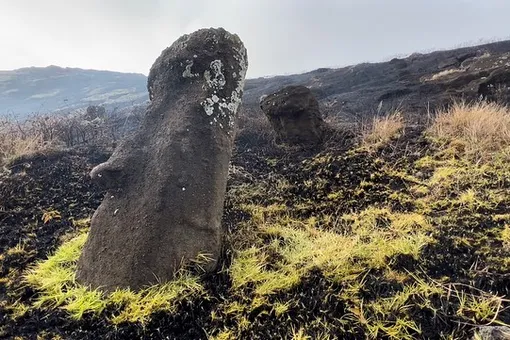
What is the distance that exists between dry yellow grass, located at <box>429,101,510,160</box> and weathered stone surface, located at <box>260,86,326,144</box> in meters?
1.83

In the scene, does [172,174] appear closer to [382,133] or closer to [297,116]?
[382,133]

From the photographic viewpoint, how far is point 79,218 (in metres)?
4.21

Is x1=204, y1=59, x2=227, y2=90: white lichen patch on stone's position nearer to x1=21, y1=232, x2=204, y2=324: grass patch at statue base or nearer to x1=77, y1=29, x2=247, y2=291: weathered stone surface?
x1=77, y1=29, x2=247, y2=291: weathered stone surface

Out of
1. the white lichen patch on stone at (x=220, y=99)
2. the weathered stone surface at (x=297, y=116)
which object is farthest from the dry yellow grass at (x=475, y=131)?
the white lichen patch on stone at (x=220, y=99)

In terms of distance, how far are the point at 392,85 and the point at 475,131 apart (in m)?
11.9

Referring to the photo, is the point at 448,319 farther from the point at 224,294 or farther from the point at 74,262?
the point at 74,262

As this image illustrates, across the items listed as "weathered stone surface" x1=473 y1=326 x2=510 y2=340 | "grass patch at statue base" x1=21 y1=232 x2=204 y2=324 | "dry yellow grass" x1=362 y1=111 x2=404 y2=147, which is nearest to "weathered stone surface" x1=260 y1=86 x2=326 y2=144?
"dry yellow grass" x1=362 y1=111 x2=404 y2=147

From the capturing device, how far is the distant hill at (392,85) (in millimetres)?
10179

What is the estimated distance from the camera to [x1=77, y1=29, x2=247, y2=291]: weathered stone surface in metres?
2.82

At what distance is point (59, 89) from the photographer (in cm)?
4266

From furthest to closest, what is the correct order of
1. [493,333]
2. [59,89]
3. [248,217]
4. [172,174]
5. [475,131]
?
[59,89] < [475,131] < [248,217] < [172,174] < [493,333]

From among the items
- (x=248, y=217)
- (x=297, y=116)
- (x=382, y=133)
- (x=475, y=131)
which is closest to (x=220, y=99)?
(x=248, y=217)

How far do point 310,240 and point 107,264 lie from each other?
1608 millimetres

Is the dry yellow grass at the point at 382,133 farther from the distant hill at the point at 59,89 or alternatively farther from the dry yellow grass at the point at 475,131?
the distant hill at the point at 59,89
